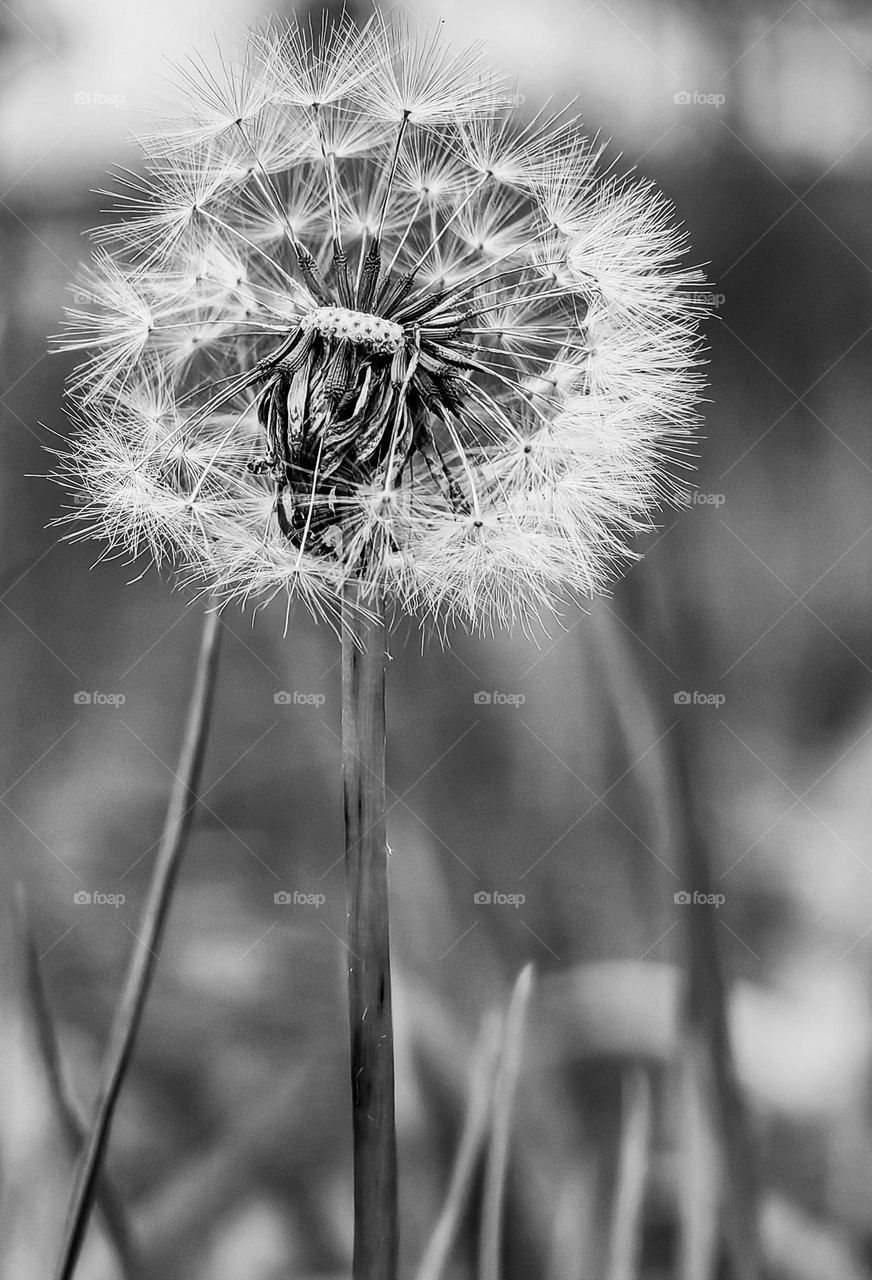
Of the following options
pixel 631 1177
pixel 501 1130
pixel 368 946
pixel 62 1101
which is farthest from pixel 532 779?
pixel 62 1101

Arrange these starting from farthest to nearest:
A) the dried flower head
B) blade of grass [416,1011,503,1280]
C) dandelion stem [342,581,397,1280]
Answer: blade of grass [416,1011,503,1280] < dandelion stem [342,581,397,1280] < the dried flower head

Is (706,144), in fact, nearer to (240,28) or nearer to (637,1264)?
(240,28)

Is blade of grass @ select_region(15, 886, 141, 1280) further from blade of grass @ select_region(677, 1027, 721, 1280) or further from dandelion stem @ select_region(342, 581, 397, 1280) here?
blade of grass @ select_region(677, 1027, 721, 1280)

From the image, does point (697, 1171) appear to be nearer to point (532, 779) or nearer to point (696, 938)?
point (696, 938)

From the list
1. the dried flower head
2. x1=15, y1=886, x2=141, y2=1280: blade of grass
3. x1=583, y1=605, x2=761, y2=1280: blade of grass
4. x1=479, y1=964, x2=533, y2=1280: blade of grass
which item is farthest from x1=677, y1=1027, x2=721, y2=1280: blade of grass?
x1=15, y1=886, x2=141, y2=1280: blade of grass

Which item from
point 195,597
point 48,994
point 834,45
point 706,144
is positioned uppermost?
point 834,45

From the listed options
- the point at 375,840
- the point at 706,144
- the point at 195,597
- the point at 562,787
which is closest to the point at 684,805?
the point at 562,787
